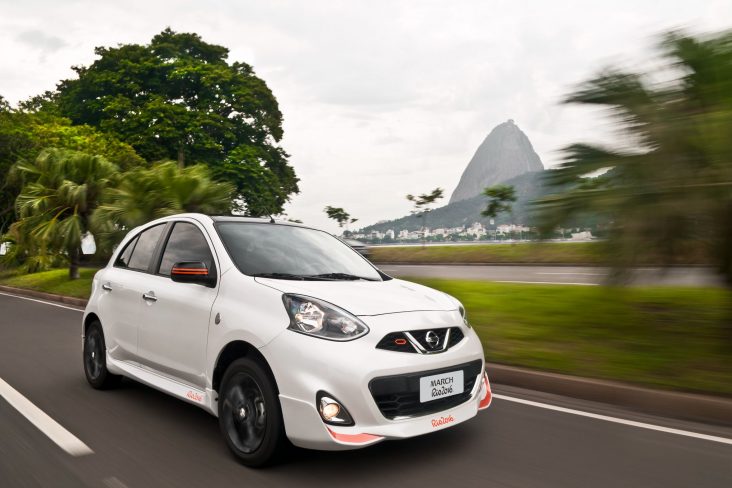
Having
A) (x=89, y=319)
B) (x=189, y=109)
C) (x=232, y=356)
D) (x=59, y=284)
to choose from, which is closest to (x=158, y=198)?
(x=59, y=284)

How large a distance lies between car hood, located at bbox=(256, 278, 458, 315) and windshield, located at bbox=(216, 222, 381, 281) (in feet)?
0.78

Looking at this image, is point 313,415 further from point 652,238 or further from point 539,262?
point 539,262

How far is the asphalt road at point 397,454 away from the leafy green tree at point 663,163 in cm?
184

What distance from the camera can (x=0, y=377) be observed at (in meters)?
6.48

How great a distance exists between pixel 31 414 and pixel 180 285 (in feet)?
5.66

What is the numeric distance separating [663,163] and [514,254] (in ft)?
58.4

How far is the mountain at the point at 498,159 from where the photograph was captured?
179750 mm

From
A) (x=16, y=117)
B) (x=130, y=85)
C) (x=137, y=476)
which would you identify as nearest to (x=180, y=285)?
(x=137, y=476)

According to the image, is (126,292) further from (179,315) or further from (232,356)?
(232,356)

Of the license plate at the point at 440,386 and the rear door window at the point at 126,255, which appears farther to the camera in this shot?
the rear door window at the point at 126,255

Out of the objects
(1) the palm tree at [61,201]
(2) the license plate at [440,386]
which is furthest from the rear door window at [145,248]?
(1) the palm tree at [61,201]

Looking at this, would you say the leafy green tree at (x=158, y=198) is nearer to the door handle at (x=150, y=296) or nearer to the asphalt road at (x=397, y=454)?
the asphalt road at (x=397, y=454)

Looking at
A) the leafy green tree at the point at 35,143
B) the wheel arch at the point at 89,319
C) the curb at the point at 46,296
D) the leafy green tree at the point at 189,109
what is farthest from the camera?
the leafy green tree at the point at 189,109

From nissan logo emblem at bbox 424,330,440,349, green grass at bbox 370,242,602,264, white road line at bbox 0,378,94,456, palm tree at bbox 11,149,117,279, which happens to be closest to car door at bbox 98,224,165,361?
white road line at bbox 0,378,94,456
